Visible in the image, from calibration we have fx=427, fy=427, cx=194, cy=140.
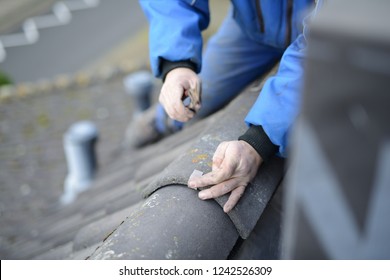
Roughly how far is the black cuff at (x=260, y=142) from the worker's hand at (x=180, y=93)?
0.33 meters

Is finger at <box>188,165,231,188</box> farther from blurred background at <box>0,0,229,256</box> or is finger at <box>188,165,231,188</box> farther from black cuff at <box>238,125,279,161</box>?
blurred background at <box>0,0,229,256</box>

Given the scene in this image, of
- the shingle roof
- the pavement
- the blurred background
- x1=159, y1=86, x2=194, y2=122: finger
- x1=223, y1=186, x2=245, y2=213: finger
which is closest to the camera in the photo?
the shingle roof

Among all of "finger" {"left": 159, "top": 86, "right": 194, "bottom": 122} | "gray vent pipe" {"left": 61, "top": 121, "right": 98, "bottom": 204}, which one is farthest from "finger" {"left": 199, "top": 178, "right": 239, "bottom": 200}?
"gray vent pipe" {"left": 61, "top": 121, "right": 98, "bottom": 204}

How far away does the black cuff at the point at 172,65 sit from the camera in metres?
1.78

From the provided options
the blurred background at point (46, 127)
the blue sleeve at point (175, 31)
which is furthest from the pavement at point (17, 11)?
the blue sleeve at point (175, 31)

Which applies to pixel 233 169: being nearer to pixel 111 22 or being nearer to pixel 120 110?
pixel 120 110

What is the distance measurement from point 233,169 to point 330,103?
81cm

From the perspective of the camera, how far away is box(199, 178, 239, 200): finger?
1335mm

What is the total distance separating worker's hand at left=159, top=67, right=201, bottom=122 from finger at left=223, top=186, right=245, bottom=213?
455 millimetres

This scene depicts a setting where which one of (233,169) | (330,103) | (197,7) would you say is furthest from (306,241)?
(197,7)

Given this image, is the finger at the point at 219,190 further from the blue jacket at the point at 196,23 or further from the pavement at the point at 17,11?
the pavement at the point at 17,11

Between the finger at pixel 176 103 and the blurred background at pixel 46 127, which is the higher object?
the finger at pixel 176 103

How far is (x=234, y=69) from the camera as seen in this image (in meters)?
2.28

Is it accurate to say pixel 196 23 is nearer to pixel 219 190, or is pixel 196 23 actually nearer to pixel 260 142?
pixel 260 142
